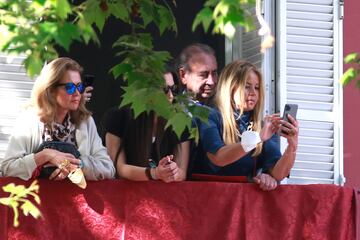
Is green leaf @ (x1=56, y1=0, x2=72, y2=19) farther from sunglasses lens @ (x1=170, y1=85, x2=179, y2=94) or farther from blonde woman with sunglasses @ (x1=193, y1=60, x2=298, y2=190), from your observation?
blonde woman with sunglasses @ (x1=193, y1=60, x2=298, y2=190)

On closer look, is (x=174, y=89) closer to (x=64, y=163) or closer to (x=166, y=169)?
(x=166, y=169)

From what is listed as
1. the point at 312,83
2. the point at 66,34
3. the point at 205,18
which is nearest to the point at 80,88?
the point at 312,83

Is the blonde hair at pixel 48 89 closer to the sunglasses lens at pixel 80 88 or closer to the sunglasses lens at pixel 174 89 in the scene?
the sunglasses lens at pixel 80 88

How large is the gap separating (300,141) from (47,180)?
2.27 m

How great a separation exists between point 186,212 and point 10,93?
1.56m

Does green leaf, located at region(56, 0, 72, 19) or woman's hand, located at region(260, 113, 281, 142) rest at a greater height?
green leaf, located at region(56, 0, 72, 19)

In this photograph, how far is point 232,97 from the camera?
877 centimetres

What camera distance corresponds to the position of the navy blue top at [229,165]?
8.67 metres

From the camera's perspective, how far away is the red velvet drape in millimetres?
8336

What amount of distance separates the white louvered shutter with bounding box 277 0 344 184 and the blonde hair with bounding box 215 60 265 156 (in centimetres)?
99

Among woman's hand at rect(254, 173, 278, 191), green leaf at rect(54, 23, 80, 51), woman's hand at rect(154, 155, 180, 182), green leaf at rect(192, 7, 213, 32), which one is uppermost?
green leaf at rect(192, 7, 213, 32)

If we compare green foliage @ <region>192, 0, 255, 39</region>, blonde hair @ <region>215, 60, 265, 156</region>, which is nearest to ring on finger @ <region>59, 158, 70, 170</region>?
blonde hair @ <region>215, 60, 265, 156</region>

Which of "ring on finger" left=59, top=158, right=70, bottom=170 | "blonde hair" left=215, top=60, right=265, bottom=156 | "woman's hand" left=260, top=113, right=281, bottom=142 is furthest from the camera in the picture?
"blonde hair" left=215, top=60, right=265, bottom=156

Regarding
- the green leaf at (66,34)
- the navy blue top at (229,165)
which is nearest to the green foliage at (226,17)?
the green leaf at (66,34)
